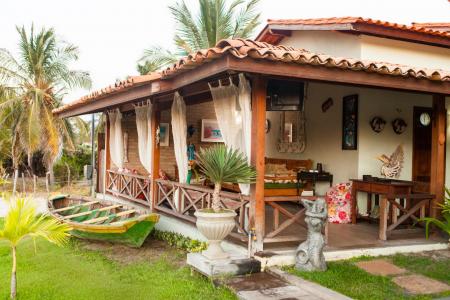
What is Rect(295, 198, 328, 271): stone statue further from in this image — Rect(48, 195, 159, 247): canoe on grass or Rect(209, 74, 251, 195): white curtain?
Rect(48, 195, 159, 247): canoe on grass

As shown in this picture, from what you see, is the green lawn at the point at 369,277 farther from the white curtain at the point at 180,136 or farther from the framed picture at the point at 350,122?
the white curtain at the point at 180,136

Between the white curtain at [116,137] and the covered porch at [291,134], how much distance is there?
0.38 m

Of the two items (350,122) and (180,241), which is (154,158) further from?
(350,122)

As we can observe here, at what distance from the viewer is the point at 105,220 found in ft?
26.1

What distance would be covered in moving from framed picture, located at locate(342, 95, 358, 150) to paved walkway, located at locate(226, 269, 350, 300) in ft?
13.2

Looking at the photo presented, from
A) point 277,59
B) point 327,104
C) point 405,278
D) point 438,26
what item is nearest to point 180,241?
point 405,278

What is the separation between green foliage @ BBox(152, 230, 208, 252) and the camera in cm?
687

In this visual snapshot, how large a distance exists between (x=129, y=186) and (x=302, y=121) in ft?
14.4

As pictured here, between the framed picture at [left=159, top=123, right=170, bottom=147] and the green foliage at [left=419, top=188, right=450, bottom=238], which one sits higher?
the framed picture at [left=159, top=123, right=170, bottom=147]

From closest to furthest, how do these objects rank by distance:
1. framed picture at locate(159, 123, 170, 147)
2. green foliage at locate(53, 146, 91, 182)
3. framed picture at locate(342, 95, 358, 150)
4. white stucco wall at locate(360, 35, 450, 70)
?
framed picture at locate(342, 95, 358, 150)
white stucco wall at locate(360, 35, 450, 70)
framed picture at locate(159, 123, 170, 147)
green foliage at locate(53, 146, 91, 182)

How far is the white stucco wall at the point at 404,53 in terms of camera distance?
865 cm

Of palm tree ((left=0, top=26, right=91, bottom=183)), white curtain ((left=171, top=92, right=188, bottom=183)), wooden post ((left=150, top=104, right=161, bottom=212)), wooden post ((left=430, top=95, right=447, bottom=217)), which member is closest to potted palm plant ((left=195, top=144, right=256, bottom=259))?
white curtain ((left=171, top=92, right=188, bottom=183))

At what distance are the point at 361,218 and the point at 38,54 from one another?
666 inches

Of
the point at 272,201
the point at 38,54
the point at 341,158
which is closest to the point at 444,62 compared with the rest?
the point at 341,158
